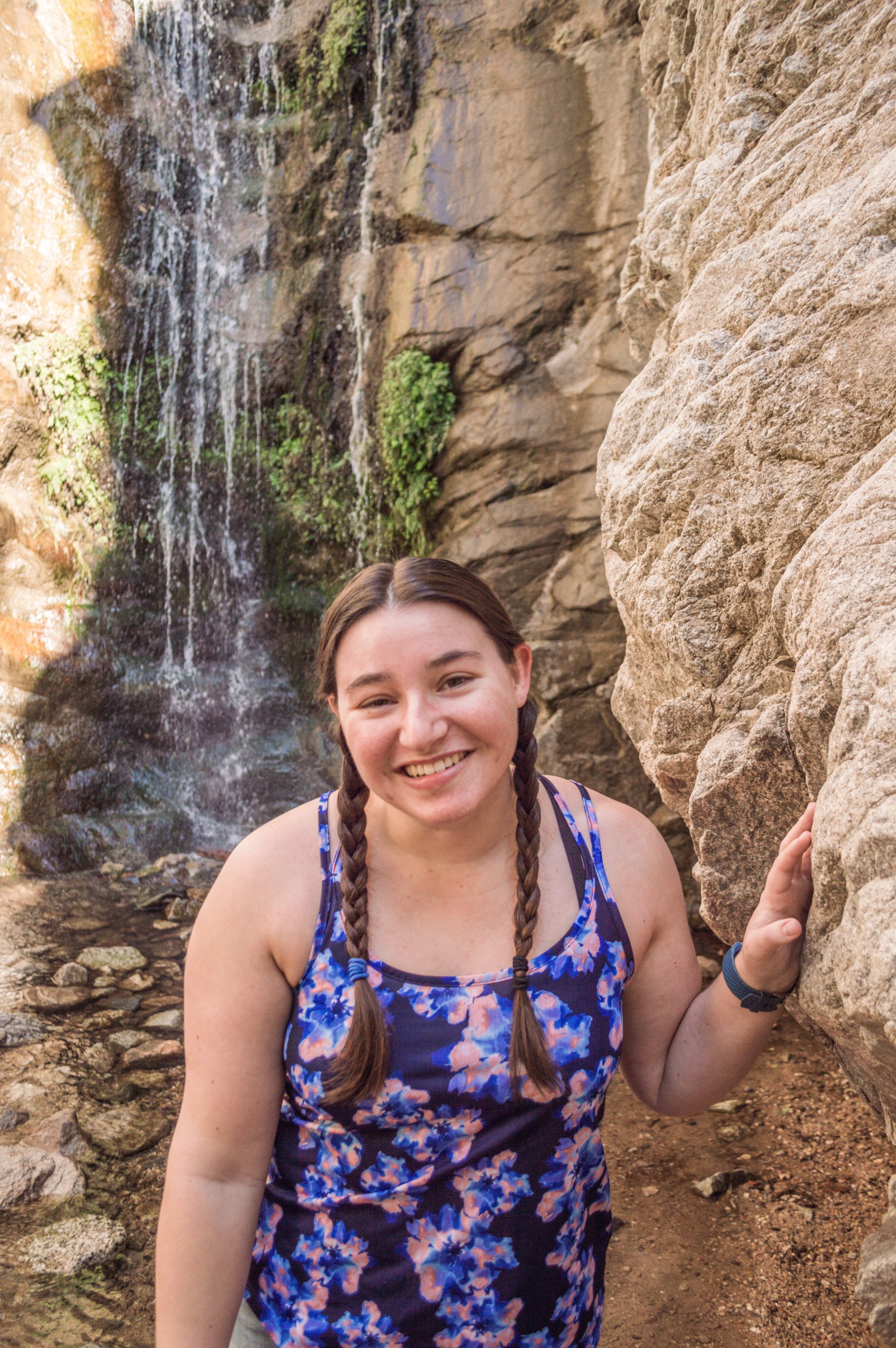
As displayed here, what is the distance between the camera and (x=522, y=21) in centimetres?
636

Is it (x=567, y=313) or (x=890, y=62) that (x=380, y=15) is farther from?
(x=890, y=62)

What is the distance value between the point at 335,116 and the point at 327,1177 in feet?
27.3

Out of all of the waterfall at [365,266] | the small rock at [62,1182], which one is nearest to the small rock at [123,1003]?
the small rock at [62,1182]

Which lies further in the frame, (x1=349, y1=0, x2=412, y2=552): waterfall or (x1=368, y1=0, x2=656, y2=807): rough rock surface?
(x1=349, y1=0, x2=412, y2=552): waterfall

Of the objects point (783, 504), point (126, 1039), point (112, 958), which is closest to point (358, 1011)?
point (783, 504)

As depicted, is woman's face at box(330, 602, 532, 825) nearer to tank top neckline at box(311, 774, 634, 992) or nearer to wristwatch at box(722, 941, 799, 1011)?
tank top neckline at box(311, 774, 634, 992)

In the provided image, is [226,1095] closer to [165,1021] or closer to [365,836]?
[365,836]

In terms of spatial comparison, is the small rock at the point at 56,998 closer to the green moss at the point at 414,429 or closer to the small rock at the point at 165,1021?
the small rock at the point at 165,1021

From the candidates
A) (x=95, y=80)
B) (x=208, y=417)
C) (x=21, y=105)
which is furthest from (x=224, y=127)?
(x=208, y=417)

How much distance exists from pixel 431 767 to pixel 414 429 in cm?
561

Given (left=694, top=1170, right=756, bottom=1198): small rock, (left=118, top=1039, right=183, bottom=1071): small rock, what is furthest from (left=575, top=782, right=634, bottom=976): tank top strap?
(left=118, top=1039, right=183, bottom=1071): small rock

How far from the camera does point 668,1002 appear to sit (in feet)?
5.11

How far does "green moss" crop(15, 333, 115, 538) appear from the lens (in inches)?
293

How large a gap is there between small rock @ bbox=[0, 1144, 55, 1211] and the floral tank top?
1.89 metres
